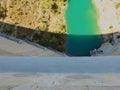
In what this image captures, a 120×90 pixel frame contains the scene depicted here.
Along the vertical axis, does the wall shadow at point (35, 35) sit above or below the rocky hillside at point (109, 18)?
below

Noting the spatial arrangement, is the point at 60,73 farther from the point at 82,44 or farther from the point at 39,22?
the point at 82,44

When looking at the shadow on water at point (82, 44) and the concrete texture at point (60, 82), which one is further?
the shadow on water at point (82, 44)

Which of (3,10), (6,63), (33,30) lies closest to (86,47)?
(33,30)

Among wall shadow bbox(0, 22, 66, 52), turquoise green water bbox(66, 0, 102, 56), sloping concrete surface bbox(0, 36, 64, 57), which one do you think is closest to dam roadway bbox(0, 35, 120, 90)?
sloping concrete surface bbox(0, 36, 64, 57)

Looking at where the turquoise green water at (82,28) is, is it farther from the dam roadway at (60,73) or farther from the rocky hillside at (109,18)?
the dam roadway at (60,73)

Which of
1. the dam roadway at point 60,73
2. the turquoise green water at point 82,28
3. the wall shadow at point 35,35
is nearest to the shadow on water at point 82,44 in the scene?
the turquoise green water at point 82,28

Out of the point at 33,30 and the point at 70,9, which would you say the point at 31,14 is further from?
the point at 70,9

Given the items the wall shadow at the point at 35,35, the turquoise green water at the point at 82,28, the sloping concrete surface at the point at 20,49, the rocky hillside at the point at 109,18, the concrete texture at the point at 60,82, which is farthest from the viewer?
the turquoise green water at the point at 82,28

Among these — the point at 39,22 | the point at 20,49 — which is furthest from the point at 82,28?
the point at 20,49
